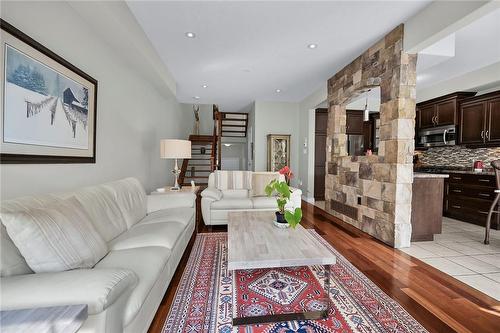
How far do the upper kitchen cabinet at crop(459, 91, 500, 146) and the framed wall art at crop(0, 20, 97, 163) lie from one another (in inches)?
238

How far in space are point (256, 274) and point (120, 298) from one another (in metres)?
1.40

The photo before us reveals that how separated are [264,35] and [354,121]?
4325 millimetres

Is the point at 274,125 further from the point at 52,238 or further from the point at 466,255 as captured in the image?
the point at 52,238

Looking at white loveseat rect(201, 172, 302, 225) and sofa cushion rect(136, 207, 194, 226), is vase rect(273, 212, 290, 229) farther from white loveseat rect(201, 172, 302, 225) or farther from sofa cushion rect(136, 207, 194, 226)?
white loveseat rect(201, 172, 302, 225)

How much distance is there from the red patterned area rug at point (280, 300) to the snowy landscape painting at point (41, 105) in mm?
1623

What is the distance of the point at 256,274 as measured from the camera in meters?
2.20

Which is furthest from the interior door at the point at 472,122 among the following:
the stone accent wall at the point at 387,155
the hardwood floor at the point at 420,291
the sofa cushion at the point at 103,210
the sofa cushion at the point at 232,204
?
the sofa cushion at the point at 103,210

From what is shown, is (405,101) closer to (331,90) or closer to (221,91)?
(331,90)

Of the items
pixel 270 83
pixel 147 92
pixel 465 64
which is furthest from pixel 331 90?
pixel 147 92

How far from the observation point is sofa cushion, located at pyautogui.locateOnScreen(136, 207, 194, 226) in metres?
2.42

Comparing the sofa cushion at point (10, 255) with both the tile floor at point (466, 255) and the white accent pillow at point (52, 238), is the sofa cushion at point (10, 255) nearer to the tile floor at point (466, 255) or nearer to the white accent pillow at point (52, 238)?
the white accent pillow at point (52, 238)

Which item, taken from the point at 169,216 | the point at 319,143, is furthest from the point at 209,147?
the point at 169,216

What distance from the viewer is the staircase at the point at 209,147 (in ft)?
20.5

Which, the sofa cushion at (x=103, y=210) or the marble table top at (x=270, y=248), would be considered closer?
the marble table top at (x=270, y=248)
